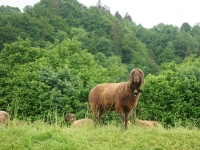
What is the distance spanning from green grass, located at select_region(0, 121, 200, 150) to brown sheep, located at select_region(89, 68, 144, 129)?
1038 millimetres

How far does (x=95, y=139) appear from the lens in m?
7.20

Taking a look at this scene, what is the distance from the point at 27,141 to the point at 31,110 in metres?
19.8

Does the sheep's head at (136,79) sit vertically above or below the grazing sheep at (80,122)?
above

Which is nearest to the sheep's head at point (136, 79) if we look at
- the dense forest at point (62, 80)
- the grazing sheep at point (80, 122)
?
the dense forest at point (62, 80)

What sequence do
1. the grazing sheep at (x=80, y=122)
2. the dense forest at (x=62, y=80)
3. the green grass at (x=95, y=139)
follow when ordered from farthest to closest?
the dense forest at (x=62, y=80) < the grazing sheep at (x=80, y=122) < the green grass at (x=95, y=139)

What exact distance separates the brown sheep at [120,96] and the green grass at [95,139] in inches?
40.9

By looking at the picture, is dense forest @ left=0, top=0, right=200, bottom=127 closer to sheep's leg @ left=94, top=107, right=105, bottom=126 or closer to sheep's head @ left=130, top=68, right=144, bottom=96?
sheep's leg @ left=94, top=107, right=105, bottom=126

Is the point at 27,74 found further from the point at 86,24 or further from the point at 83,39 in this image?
the point at 86,24

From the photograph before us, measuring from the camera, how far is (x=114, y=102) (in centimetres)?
923

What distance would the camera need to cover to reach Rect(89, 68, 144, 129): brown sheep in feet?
27.6

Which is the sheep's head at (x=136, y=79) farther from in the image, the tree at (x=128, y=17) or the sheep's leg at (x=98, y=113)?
the tree at (x=128, y=17)

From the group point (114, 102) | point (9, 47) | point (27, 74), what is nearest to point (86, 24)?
point (9, 47)

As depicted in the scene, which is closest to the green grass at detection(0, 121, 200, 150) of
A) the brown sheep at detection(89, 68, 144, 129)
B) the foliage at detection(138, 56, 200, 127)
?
the brown sheep at detection(89, 68, 144, 129)

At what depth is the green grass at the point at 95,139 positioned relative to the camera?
651cm
